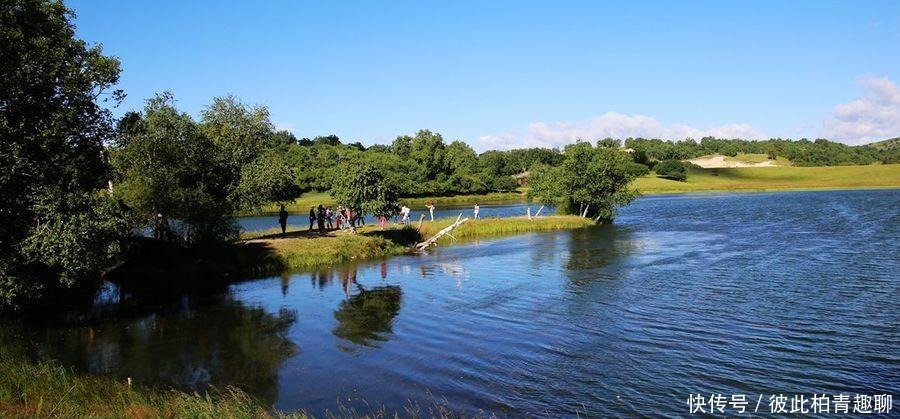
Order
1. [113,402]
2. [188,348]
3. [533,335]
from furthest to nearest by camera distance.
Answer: [533,335] → [188,348] → [113,402]

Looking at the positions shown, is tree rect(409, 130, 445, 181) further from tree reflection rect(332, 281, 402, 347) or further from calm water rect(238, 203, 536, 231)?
tree reflection rect(332, 281, 402, 347)

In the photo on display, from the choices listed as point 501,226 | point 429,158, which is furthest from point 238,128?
point 429,158

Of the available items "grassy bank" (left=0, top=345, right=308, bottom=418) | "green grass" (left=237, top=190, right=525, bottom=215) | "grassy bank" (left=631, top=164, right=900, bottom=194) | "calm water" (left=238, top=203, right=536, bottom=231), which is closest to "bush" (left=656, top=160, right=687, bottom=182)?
"grassy bank" (left=631, top=164, right=900, bottom=194)

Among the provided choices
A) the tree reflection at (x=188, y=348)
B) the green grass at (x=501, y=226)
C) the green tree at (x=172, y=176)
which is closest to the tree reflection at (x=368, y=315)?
the tree reflection at (x=188, y=348)

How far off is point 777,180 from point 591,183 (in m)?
127

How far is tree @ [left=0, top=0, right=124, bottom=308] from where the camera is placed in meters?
24.3

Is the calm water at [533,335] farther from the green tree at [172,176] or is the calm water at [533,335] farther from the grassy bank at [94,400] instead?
the green tree at [172,176]

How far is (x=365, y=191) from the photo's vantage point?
49.9 m

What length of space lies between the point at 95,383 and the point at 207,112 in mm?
42725

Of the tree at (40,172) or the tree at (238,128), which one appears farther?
the tree at (238,128)

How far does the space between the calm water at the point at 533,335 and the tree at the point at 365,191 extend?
646 centimetres

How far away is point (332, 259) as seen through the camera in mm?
46438

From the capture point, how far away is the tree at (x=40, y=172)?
24297 millimetres

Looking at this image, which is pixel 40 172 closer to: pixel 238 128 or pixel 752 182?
pixel 238 128
